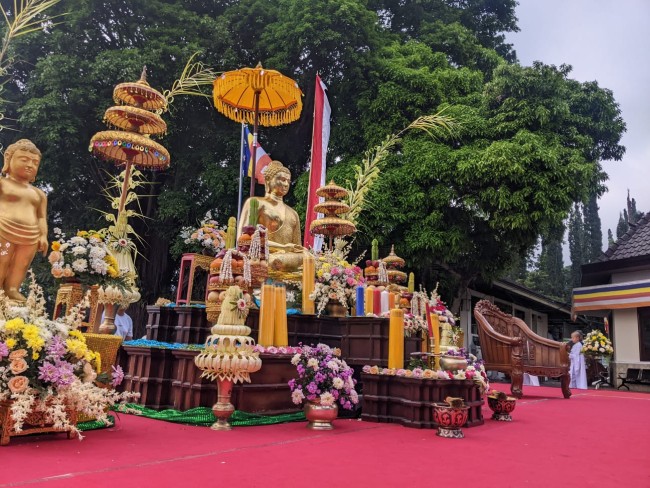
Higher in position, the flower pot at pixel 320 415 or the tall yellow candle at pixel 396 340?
the tall yellow candle at pixel 396 340

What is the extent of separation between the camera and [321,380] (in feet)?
14.6

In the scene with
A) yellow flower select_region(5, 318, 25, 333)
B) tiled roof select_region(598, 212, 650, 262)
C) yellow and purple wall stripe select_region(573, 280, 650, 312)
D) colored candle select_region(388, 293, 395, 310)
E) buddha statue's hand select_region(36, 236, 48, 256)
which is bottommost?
yellow flower select_region(5, 318, 25, 333)

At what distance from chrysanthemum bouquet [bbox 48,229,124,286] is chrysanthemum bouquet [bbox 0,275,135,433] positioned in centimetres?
111

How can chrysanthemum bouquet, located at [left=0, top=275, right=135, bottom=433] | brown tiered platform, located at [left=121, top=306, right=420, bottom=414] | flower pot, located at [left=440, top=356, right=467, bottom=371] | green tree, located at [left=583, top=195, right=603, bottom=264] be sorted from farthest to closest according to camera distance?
green tree, located at [left=583, top=195, right=603, bottom=264] < flower pot, located at [left=440, top=356, right=467, bottom=371] < brown tiered platform, located at [left=121, top=306, right=420, bottom=414] < chrysanthemum bouquet, located at [left=0, top=275, right=135, bottom=433]

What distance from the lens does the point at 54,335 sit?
3.67 meters

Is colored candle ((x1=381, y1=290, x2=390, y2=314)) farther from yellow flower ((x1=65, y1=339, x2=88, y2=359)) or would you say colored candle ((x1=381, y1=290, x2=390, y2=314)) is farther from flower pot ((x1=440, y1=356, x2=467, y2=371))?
yellow flower ((x1=65, y1=339, x2=88, y2=359))

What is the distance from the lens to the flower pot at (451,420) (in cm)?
413

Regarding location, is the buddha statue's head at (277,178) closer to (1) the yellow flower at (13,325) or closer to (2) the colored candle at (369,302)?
(2) the colored candle at (369,302)

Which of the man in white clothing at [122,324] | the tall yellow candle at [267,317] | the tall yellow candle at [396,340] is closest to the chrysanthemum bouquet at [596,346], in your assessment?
the tall yellow candle at [396,340]

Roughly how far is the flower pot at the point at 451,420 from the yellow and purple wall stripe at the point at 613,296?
8781 millimetres

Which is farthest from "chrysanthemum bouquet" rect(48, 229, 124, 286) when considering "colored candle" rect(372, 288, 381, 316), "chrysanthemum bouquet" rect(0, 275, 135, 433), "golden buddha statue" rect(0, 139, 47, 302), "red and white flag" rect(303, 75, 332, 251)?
"red and white flag" rect(303, 75, 332, 251)

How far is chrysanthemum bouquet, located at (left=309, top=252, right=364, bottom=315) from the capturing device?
6016 mm

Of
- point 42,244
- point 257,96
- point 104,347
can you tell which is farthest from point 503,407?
point 257,96

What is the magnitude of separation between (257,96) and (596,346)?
854 centimetres
